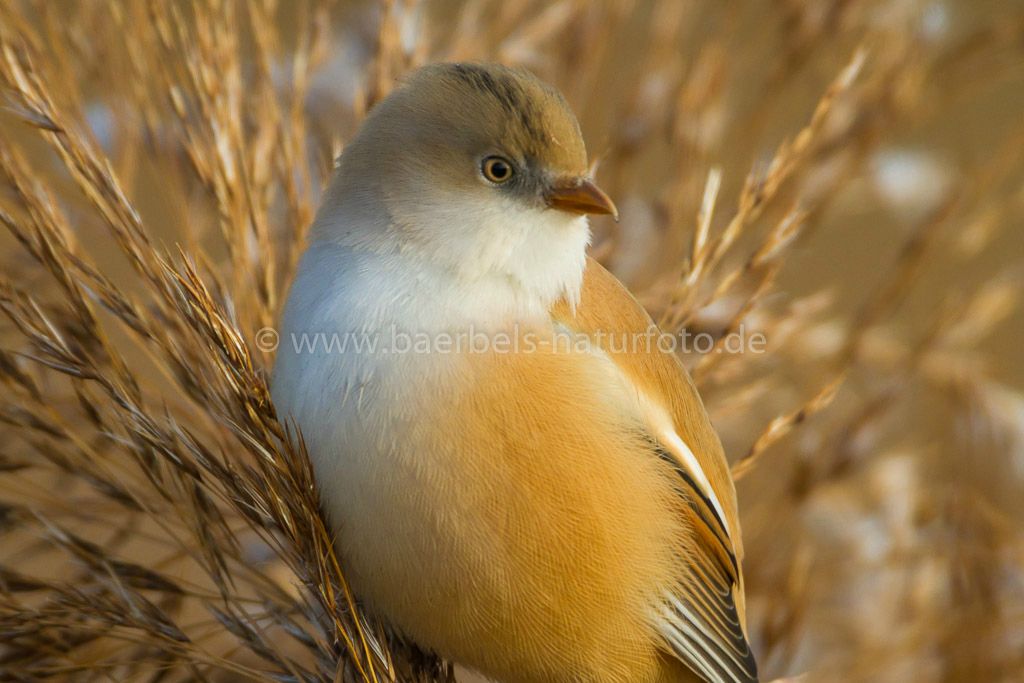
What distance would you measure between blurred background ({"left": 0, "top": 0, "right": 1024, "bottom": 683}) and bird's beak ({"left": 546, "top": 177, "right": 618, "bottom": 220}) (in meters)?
0.16

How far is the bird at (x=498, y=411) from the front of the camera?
4.57ft

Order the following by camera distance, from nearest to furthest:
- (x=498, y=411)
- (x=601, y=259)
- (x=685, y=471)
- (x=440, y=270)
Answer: (x=498, y=411) < (x=440, y=270) < (x=685, y=471) < (x=601, y=259)

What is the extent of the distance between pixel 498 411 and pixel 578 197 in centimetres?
35

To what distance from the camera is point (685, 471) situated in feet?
5.41

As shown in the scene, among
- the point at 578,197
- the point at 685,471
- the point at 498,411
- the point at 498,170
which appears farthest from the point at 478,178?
the point at 685,471

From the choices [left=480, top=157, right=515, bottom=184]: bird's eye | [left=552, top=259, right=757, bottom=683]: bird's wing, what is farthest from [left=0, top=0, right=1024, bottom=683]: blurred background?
[left=480, top=157, right=515, bottom=184]: bird's eye

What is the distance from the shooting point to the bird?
4.57 ft

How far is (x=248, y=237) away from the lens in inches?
61.3

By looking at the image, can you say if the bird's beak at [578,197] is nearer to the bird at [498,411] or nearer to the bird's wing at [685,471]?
the bird at [498,411]

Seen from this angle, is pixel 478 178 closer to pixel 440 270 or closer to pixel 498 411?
pixel 440 270

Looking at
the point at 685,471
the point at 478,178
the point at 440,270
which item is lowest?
the point at 685,471

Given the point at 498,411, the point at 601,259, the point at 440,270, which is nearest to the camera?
the point at 498,411

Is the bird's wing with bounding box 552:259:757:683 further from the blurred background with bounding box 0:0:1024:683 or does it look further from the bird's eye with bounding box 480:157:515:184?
the bird's eye with bounding box 480:157:515:184

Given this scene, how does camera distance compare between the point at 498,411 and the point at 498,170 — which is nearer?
the point at 498,411
